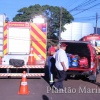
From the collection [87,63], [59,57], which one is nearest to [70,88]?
[59,57]

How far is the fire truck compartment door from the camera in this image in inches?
501

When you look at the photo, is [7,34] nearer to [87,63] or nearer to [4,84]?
[4,84]

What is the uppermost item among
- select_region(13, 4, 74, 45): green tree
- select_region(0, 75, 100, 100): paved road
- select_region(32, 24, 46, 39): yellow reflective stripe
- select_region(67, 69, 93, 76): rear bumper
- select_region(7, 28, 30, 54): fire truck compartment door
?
select_region(13, 4, 74, 45): green tree

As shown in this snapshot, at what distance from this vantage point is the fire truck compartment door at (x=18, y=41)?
12.7 metres

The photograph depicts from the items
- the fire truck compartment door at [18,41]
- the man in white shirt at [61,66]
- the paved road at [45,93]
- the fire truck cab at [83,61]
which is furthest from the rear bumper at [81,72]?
the man in white shirt at [61,66]

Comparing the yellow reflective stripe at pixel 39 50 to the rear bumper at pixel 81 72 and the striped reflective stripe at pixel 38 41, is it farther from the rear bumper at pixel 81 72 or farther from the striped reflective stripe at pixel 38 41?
the rear bumper at pixel 81 72

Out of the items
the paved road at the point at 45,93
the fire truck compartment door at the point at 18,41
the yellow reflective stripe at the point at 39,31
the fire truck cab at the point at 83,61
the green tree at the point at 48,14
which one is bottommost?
the paved road at the point at 45,93

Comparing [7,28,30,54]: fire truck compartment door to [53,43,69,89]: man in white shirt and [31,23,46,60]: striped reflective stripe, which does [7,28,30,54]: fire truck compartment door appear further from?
[53,43,69,89]: man in white shirt

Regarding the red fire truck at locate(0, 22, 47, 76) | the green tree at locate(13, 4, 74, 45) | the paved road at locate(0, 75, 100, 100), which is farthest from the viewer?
the green tree at locate(13, 4, 74, 45)

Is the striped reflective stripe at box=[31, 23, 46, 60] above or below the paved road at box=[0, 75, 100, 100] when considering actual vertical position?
above

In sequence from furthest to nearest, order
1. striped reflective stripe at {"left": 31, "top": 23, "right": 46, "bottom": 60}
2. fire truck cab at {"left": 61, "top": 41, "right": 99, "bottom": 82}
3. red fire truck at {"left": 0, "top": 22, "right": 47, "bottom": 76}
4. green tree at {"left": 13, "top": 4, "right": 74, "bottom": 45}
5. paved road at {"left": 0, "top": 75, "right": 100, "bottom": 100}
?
1. green tree at {"left": 13, "top": 4, "right": 74, "bottom": 45}
2. striped reflective stripe at {"left": 31, "top": 23, "right": 46, "bottom": 60}
3. fire truck cab at {"left": 61, "top": 41, "right": 99, "bottom": 82}
4. red fire truck at {"left": 0, "top": 22, "right": 47, "bottom": 76}
5. paved road at {"left": 0, "top": 75, "right": 100, "bottom": 100}

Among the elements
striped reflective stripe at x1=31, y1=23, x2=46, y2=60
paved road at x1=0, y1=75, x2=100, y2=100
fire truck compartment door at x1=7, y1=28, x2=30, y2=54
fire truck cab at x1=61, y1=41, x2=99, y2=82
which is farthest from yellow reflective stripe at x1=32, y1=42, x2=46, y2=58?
paved road at x1=0, y1=75, x2=100, y2=100

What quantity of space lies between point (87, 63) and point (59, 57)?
301 centimetres

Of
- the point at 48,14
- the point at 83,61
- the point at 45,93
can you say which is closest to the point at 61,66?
the point at 45,93
